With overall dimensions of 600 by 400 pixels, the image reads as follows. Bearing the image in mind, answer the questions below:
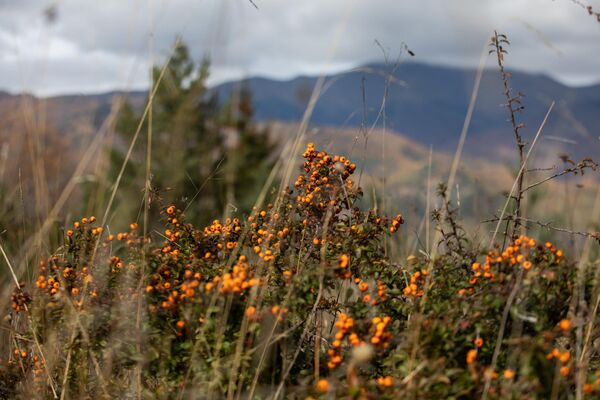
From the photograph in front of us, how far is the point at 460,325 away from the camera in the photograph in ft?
6.36

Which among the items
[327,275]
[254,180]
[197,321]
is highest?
[327,275]

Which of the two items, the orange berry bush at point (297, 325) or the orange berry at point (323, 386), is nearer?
the orange berry at point (323, 386)

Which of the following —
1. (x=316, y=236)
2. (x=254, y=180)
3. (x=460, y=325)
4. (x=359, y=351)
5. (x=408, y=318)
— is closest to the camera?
(x=359, y=351)

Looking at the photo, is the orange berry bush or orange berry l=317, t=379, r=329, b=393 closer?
orange berry l=317, t=379, r=329, b=393

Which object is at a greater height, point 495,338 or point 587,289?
point 587,289

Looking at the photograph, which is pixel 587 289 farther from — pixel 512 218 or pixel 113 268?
pixel 113 268

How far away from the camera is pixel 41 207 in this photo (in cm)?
318

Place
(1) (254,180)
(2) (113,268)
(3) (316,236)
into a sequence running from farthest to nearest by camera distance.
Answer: (1) (254,180), (3) (316,236), (2) (113,268)

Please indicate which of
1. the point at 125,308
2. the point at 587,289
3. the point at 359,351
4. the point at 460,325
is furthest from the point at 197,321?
the point at 587,289

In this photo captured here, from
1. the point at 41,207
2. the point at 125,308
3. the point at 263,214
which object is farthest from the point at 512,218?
Answer: the point at 41,207

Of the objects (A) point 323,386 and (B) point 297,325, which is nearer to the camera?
(A) point 323,386

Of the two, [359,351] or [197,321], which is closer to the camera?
[359,351]

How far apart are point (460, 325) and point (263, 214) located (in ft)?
3.37

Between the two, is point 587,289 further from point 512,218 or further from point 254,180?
point 254,180
